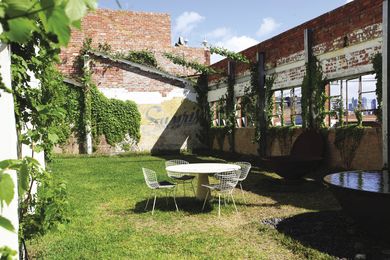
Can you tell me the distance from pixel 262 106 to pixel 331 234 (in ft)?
28.6

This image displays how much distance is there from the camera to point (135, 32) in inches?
877

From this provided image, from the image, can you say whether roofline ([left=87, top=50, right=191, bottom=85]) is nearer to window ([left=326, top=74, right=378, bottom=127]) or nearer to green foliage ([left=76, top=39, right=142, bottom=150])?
green foliage ([left=76, top=39, right=142, bottom=150])

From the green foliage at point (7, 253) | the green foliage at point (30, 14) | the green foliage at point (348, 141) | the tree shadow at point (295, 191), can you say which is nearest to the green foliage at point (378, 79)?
the green foliage at point (348, 141)

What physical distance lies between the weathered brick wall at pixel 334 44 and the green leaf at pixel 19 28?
9311 mm

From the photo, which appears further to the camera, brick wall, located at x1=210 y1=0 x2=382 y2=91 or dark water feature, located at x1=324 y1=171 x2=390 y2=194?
brick wall, located at x1=210 y1=0 x2=382 y2=91

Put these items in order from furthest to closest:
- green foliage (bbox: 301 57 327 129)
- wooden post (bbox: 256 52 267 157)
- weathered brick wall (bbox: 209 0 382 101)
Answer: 1. wooden post (bbox: 256 52 267 157)
2. green foliage (bbox: 301 57 327 129)
3. weathered brick wall (bbox: 209 0 382 101)

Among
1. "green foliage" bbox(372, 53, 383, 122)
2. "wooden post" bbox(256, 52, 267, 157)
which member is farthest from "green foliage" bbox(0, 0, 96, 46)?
"wooden post" bbox(256, 52, 267, 157)

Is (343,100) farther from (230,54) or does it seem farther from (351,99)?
(230,54)

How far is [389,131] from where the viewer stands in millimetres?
8344

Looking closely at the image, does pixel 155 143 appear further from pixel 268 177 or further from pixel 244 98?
pixel 268 177

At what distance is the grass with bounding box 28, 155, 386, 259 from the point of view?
4.75 meters

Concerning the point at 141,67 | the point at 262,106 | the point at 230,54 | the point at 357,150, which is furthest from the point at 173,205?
Answer: the point at 141,67

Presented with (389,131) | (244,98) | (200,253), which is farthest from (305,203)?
(244,98)

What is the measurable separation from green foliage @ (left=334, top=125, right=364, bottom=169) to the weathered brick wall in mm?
1427
